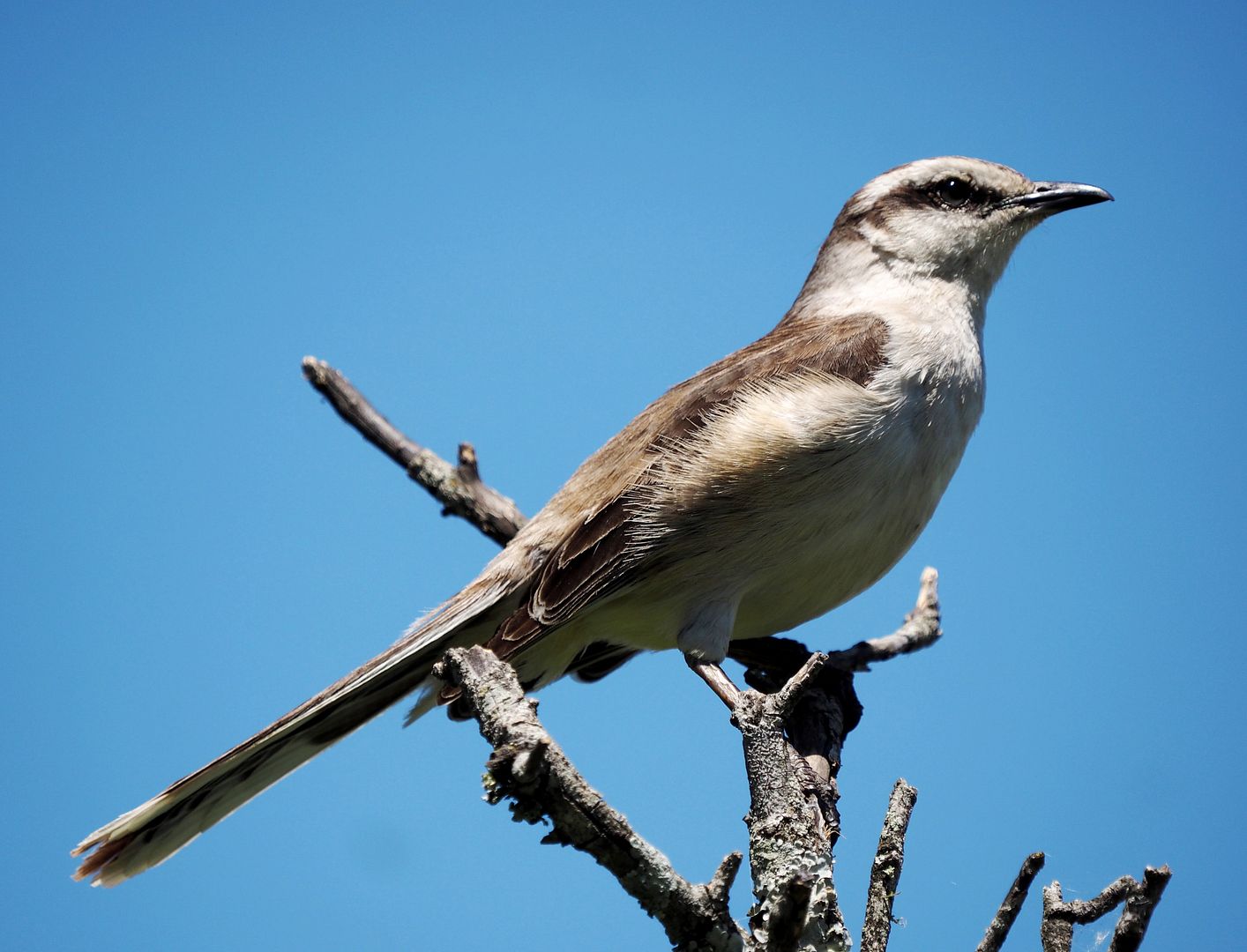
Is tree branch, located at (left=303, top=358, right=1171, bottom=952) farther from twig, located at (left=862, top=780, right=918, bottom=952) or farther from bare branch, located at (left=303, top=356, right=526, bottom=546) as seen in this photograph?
bare branch, located at (left=303, top=356, right=526, bottom=546)

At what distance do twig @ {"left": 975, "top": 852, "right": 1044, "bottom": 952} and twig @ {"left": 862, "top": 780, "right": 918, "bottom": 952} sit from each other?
253 mm

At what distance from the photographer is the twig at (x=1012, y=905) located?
2744 millimetres

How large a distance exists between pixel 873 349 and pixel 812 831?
7.60ft

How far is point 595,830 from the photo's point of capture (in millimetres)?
2670

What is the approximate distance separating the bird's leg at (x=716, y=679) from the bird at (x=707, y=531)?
1 centimetres

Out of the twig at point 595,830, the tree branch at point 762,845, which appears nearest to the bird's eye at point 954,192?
the tree branch at point 762,845

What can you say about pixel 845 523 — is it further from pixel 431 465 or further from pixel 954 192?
pixel 431 465

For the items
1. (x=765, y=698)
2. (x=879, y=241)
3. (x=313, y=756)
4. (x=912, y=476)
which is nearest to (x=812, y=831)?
(x=765, y=698)

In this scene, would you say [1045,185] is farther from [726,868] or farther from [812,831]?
[726,868]

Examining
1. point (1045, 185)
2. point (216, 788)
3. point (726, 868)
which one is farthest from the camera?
point (1045, 185)

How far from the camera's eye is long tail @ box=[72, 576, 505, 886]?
4113mm

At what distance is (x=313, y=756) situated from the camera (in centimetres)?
441

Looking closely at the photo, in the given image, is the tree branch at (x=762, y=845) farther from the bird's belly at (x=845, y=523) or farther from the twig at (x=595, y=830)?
the bird's belly at (x=845, y=523)

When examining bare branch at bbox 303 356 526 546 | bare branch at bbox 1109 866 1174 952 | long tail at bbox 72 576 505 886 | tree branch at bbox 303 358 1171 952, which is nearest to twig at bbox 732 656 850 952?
tree branch at bbox 303 358 1171 952
